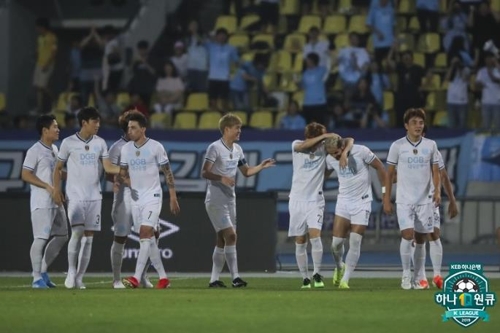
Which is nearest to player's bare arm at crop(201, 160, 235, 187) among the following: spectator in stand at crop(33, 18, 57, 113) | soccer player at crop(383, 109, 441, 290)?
soccer player at crop(383, 109, 441, 290)

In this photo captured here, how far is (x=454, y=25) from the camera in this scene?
3212 cm

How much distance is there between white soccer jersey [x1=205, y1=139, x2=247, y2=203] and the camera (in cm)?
1953

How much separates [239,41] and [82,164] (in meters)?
14.8

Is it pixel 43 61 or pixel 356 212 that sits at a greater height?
pixel 43 61

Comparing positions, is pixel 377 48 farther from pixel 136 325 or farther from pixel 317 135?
pixel 136 325

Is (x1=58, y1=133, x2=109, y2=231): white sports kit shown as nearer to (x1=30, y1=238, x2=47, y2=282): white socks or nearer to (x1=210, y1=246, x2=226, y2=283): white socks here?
(x1=30, y1=238, x2=47, y2=282): white socks

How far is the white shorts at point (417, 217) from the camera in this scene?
62.2 ft

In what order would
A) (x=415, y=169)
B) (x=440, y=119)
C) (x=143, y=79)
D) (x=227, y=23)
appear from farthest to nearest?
(x=227, y=23) → (x=143, y=79) → (x=440, y=119) → (x=415, y=169)

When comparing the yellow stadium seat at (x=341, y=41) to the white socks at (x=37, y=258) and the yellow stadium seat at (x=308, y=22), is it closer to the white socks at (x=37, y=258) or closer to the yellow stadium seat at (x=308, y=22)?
the yellow stadium seat at (x=308, y=22)

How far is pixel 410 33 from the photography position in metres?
32.8

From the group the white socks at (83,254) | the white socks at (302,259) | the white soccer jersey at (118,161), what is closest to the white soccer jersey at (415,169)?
the white socks at (302,259)

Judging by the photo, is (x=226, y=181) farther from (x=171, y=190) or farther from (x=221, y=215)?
(x=171, y=190)

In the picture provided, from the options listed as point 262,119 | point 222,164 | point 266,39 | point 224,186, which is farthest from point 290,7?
point 222,164

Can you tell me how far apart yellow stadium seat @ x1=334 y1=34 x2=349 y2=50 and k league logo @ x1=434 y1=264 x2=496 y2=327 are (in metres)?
17.7
